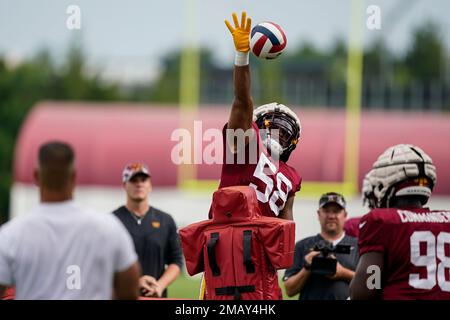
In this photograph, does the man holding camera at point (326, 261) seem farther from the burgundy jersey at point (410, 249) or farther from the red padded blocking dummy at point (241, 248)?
the burgundy jersey at point (410, 249)

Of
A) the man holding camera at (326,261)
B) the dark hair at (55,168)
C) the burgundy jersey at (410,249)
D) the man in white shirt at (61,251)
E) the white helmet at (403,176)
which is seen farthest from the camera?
the man holding camera at (326,261)

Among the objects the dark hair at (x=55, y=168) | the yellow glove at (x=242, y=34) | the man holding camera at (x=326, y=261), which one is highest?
the yellow glove at (x=242, y=34)

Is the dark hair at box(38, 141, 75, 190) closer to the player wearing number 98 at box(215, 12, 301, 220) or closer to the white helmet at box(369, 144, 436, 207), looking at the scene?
the player wearing number 98 at box(215, 12, 301, 220)

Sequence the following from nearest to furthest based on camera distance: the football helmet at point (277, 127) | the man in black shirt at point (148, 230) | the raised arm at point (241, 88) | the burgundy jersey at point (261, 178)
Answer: the raised arm at point (241, 88), the burgundy jersey at point (261, 178), the football helmet at point (277, 127), the man in black shirt at point (148, 230)

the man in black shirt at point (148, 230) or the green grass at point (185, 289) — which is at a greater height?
the man in black shirt at point (148, 230)

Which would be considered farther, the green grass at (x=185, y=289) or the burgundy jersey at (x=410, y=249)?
the green grass at (x=185, y=289)

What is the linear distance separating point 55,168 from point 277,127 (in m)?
2.13

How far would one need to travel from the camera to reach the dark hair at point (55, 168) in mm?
4463

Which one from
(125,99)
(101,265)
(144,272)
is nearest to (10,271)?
(101,265)

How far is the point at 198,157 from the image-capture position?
18.3 meters

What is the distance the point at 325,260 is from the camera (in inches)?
311

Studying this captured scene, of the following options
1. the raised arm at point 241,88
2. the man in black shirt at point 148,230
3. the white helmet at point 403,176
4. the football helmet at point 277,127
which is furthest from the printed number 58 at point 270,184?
the man in black shirt at point 148,230

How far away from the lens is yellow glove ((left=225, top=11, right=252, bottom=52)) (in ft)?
19.0

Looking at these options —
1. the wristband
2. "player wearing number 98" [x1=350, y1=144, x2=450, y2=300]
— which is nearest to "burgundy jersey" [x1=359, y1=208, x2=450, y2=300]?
"player wearing number 98" [x1=350, y1=144, x2=450, y2=300]
